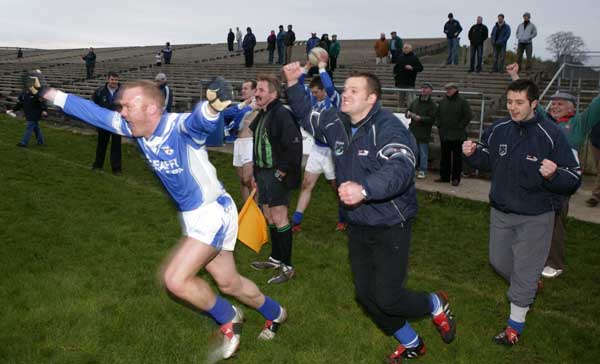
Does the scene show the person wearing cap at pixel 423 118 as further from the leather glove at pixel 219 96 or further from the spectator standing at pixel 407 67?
the leather glove at pixel 219 96

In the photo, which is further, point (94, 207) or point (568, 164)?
point (94, 207)

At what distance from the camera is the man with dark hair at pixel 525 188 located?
15.3ft

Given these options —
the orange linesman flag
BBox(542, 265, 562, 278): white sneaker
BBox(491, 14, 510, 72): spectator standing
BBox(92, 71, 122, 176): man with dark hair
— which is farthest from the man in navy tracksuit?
BBox(491, 14, 510, 72): spectator standing

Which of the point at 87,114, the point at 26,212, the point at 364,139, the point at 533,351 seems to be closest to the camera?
the point at 364,139

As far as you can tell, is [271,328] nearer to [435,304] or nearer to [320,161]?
[435,304]

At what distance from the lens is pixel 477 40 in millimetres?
18984

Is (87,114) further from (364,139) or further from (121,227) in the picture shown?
(121,227)

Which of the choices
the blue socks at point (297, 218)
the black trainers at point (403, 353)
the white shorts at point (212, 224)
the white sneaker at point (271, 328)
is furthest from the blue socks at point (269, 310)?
the blue socks at point (297, 218)

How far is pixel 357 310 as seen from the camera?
18.4 feet

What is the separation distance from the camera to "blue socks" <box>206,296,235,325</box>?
450 centimetres

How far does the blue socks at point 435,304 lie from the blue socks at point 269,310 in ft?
4.33

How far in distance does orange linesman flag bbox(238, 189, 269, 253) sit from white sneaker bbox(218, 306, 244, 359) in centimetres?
87

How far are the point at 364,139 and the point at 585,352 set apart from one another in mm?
2762

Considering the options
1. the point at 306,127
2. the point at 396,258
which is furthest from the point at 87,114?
the point at 396,258
